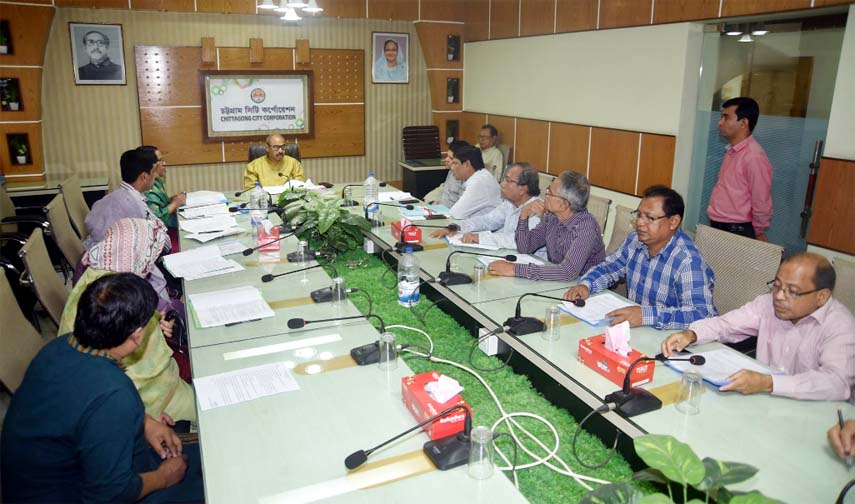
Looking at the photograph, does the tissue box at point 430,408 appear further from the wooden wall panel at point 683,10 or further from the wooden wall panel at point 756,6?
the wooden wall panel at point 683,10

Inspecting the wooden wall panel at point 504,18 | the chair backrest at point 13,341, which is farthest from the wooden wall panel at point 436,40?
the chair backrest at point 13,341

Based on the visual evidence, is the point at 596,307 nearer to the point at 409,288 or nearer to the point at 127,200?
the point at 409,288

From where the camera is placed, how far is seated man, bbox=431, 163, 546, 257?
3.79 metres

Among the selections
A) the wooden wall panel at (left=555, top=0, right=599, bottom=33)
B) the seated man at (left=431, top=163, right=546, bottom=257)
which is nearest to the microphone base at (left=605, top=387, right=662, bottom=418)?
the seated man at (left=431, top=163, right=546, bottom=257)

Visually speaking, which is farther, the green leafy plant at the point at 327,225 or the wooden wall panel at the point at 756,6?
the wooden wall panel at the point at 756,6

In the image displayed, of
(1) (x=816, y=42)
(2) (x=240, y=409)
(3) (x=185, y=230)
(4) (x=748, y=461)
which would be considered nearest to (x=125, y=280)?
(2) (x=240, y=409)

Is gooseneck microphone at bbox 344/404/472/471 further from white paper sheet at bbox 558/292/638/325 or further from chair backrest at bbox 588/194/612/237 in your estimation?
chair backrest at bbox 588/194/612/237

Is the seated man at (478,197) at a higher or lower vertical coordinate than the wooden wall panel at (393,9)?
lower

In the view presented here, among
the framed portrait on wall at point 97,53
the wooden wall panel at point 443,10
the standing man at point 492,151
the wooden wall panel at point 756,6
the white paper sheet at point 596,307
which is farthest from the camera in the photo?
the wooden wall panel at point 443,10

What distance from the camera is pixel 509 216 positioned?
4.03m

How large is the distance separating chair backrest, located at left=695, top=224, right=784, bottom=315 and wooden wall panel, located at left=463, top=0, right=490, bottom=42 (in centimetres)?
503

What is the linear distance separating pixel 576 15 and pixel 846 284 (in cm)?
420

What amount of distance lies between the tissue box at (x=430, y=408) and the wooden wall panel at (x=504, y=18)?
230 inches

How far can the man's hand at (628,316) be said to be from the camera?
2512mm
